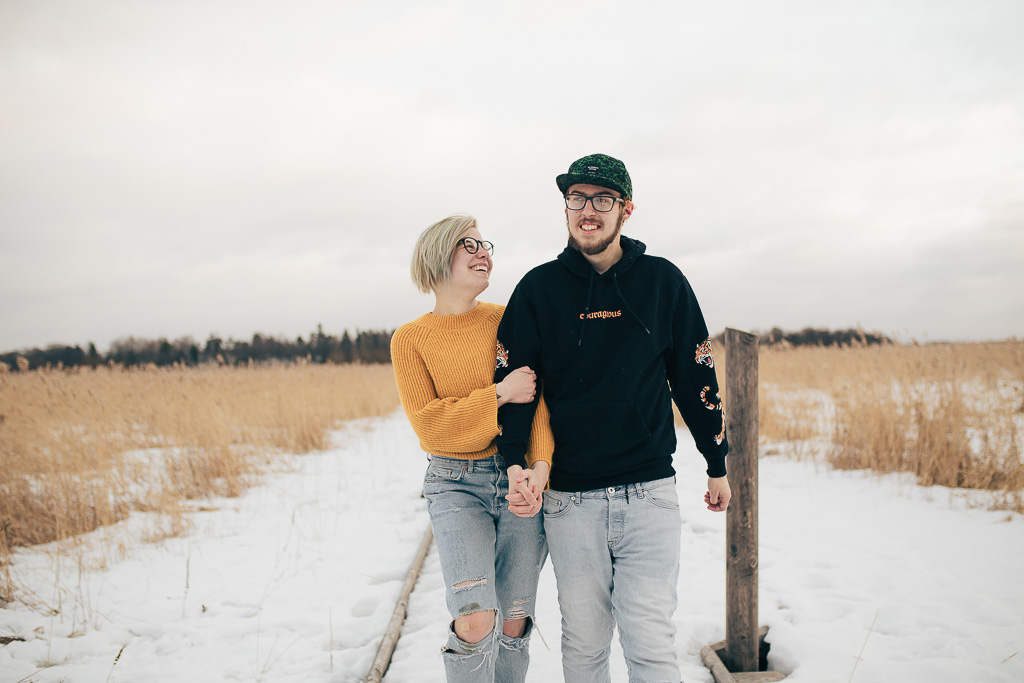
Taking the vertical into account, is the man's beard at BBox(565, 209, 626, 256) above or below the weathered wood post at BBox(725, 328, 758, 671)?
above

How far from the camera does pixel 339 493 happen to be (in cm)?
641

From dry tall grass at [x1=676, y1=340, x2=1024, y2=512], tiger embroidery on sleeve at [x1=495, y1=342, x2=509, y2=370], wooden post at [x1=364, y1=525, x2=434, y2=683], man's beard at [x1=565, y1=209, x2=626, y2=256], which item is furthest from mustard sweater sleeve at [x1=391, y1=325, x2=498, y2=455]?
dry tall grass at [x1=676, y1=340, x2=1024, y2=512]

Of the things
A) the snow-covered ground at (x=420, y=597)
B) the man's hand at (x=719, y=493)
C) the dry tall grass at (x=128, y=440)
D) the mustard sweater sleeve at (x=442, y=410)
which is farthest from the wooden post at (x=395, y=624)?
the dry tall grass at (x=128, y=440)

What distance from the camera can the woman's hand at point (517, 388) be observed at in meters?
2.04

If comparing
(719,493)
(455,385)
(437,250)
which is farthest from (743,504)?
(437,250)

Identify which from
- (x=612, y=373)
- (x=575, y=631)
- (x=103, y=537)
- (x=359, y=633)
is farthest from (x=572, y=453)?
(x=103, y=537)

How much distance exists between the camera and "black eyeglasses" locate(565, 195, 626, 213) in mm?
2072

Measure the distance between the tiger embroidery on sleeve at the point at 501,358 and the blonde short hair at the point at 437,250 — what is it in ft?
1.40

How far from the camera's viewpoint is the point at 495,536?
218 centimetres

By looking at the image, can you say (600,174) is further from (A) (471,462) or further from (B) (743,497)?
(B) (743,497)

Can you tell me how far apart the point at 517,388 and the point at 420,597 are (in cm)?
246

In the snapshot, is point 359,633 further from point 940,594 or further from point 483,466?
point 940,594

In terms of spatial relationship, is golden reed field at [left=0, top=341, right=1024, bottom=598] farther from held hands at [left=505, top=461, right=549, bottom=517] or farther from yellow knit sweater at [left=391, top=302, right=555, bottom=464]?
held hands at [left=505, top=461, right=549, bottom=517]

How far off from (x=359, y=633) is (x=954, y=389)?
630 centimetres
